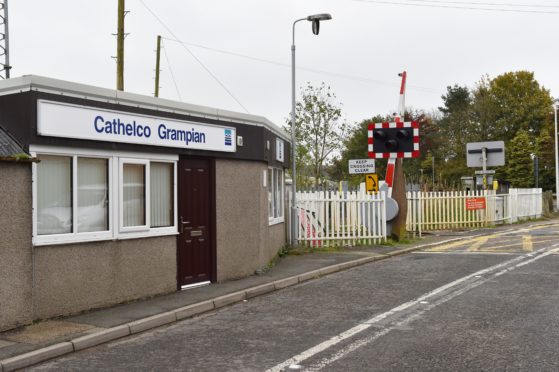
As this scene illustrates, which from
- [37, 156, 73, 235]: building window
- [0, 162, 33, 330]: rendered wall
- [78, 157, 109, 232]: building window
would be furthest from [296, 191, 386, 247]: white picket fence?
[0, 162, 33, 330]: rendered wall

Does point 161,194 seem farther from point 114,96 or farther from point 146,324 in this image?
point 146,324

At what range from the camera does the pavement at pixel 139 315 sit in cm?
652

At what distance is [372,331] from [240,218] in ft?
16.9

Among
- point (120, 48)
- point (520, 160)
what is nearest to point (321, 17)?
point (120, 48)

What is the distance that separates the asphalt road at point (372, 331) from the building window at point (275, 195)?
10.4 ft

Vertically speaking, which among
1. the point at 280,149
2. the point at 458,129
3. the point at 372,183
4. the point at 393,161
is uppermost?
the point at 458,129

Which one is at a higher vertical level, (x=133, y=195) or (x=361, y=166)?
(x=361, y=166)

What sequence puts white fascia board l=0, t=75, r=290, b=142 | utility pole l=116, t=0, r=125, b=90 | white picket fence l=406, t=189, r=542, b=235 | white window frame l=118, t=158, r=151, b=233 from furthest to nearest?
white picket fence l=406, t=189, r=542, b=235 → utility pole l=116, t=0, r=125, b=90 → white window frame l=118, t=158, r=151, b=233 → white fascia board l=0, t=75, r=290, b=142

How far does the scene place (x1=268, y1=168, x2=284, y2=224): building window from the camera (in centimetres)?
1426

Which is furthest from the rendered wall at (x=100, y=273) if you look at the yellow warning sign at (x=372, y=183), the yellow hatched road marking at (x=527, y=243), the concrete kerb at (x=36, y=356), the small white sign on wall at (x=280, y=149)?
the yellow hatched road marking at (x=527, y=243)

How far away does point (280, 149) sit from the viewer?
48.8 feet

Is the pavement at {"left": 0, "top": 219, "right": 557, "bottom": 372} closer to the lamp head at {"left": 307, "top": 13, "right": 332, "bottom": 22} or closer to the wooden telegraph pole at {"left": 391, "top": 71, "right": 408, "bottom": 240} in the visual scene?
the wooden telegraph pole at {"left": 391, "top": 71, "right": 408, "bottom": 240}

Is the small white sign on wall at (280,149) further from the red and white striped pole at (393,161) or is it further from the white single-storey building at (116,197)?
the red and white striped pole at (393,161)

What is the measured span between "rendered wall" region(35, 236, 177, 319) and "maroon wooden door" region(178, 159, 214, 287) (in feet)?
1.12
